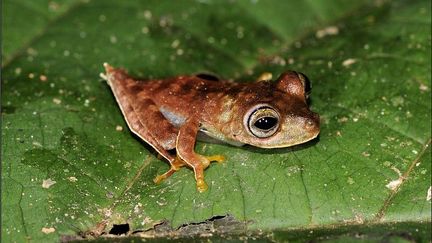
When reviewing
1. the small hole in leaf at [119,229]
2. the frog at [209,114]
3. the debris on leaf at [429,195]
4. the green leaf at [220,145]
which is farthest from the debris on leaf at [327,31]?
the small hole in leaf at [119,229]

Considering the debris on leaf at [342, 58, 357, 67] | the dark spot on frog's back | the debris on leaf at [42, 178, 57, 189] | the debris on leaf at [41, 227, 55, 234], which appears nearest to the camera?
the debris on leaf at [41, 227, 55, 234]

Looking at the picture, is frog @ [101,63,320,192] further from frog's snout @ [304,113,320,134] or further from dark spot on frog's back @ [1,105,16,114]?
dark spot on frog's back @ [1,105,16,114]

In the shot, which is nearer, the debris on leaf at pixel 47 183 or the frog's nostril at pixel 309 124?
the debris on leaf at pixel 47 183

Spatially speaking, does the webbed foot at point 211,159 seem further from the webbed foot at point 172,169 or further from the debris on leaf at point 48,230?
the debris on leaf at point 48,230

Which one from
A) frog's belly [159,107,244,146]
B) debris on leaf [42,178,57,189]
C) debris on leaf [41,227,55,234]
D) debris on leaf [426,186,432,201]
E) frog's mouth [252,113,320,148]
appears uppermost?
frog's belly [159,107,244,146]

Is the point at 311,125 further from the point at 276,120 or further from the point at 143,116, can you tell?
the point at 143,116

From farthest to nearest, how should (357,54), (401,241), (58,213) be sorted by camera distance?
(357,54) < (58,213) < (401,241)

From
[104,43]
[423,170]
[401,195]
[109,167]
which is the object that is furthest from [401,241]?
[104,43]

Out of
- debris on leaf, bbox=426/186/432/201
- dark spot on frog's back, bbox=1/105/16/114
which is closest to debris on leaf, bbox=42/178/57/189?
dark spot on frog's back, bbox=1/105/16/114

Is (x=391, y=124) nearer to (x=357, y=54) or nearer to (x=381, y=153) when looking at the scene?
(x=381, y=153)
